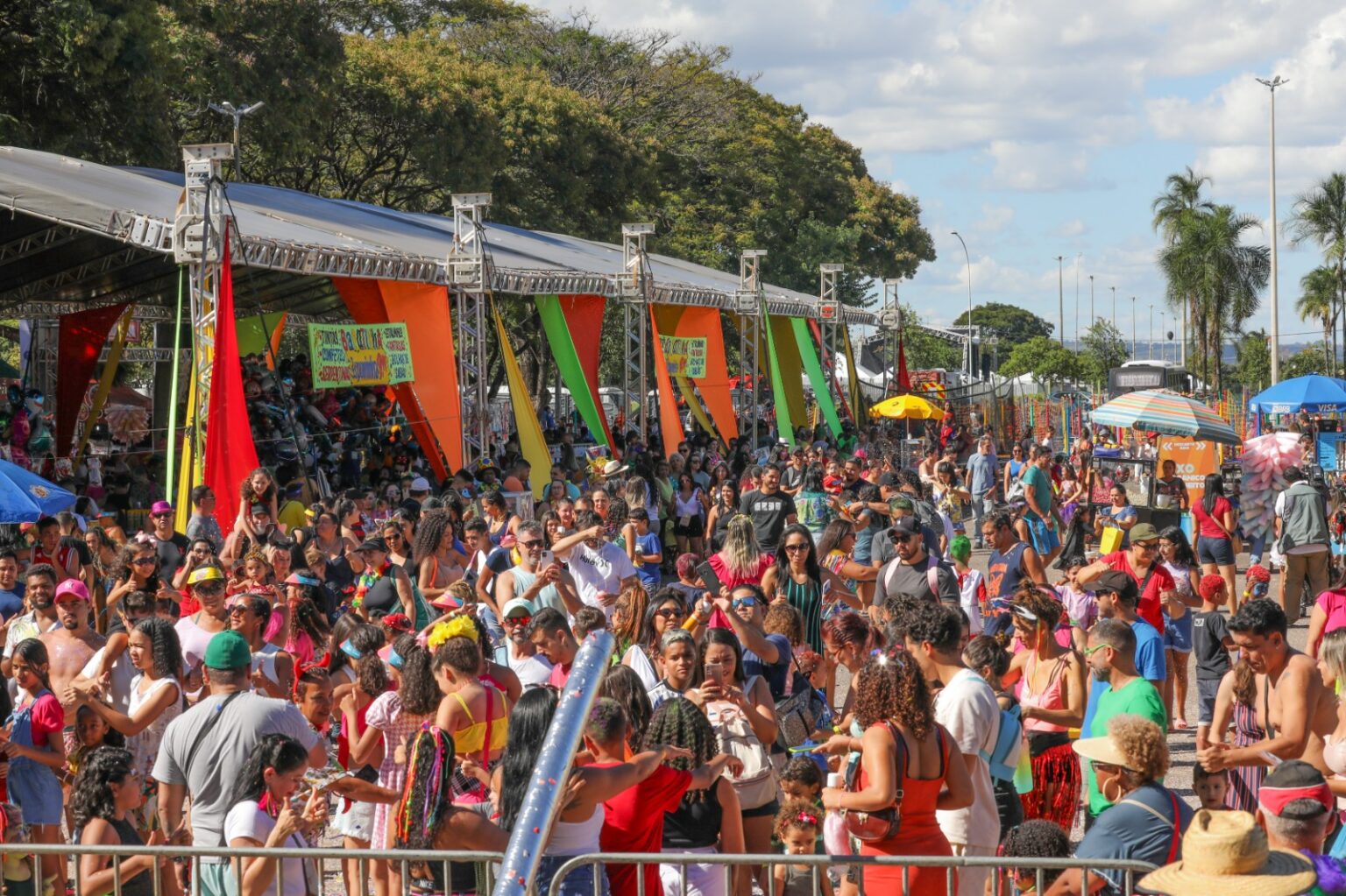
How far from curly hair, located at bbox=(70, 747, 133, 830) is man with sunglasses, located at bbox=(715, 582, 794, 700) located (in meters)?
2.71

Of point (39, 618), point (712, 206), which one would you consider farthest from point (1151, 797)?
point (712, 206)

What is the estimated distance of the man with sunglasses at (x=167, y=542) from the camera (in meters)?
10.7

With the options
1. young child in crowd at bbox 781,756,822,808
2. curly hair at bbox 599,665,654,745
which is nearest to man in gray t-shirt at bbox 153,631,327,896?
curly hair at bbox 599,665,654,745

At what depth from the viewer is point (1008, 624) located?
9156 mm

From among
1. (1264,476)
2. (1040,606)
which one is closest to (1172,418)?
(1264,476)

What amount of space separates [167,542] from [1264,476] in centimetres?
1073

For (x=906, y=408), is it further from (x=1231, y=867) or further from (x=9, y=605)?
(x=1231, y=867)

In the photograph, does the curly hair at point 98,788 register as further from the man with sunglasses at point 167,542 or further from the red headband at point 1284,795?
the man with sunglasses at point 167,542

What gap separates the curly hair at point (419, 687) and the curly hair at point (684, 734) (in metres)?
0.87

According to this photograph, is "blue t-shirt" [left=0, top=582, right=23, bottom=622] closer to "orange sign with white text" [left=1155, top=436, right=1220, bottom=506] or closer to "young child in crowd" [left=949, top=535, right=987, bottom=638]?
"young child in crowd" [left=949, top=535, right=987, bottom=638]

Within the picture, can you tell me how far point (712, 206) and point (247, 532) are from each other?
35.9 m

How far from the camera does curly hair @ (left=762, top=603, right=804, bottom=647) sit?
23.9ft

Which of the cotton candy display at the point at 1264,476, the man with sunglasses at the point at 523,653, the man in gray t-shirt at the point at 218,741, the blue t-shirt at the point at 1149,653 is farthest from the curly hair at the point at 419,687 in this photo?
the cotton candy display at the point at 1264,476

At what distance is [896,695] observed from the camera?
196 inches
